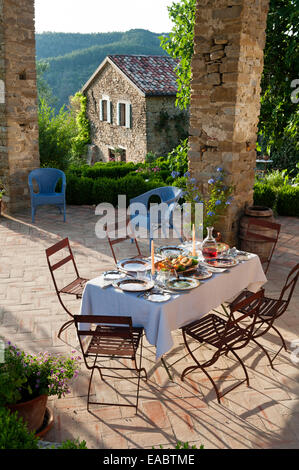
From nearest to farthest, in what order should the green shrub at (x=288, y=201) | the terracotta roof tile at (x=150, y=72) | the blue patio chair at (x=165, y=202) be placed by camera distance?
1. the blue patio chair at (x=165, y=202)
2. the green shrub at (x=288, y=201)
3. the terracotta roof tile at (x=150, y=72)

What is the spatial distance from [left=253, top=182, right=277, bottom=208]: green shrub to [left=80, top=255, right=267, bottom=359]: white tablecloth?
5.02 metres

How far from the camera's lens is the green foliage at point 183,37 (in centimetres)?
988

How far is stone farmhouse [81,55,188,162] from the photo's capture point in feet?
62.7

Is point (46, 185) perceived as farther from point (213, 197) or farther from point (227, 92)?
point (227, 92)

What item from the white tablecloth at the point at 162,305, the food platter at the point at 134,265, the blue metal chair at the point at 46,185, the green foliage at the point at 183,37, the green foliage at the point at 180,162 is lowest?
the white tablecloth at the point at 162,305

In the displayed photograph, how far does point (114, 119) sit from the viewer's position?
2156cm

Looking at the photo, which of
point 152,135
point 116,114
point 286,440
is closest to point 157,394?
point 286,440

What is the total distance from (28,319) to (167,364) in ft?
4.99

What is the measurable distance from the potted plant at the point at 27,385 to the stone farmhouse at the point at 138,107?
1690cm

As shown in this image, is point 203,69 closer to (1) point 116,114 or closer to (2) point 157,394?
(2) point 157,394

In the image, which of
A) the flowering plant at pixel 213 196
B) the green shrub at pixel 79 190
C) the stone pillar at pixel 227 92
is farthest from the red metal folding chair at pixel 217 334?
the green shrub at pixel 79 190

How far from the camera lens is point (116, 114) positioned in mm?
21156

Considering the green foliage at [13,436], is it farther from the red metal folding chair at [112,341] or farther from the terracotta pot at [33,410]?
the red metal folding chair at [112,341]

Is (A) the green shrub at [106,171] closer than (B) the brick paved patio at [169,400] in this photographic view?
No
